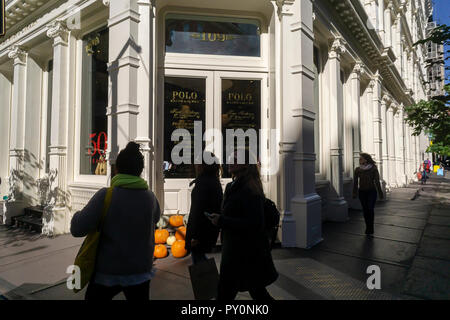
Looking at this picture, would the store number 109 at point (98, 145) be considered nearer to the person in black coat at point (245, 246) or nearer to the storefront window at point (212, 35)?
the storefront window at point (212, 35)

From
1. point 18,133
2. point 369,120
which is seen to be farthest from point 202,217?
point 369,120

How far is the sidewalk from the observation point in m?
3.52

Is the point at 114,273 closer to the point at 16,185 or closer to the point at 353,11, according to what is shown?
the point at 16,185

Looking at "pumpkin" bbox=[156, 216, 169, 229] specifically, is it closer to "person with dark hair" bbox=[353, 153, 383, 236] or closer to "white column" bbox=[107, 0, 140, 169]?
"white column" bbox=[107, 0, 140, 169]

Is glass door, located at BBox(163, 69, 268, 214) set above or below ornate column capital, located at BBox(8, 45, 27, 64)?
below

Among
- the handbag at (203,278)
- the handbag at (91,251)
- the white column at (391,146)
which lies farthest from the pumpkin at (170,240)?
the white column at (391,146)

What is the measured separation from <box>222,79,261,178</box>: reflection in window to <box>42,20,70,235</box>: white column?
13.5 feet

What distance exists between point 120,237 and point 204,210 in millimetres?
1195

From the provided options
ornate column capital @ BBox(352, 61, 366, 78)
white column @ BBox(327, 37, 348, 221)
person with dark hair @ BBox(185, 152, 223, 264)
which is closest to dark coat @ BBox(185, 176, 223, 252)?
person with dark hair @ BBox(185, 152, 223, 264)

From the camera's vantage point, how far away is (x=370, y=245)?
544cm

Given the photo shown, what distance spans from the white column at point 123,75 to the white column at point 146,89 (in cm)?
8

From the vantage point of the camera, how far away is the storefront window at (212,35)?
6.36m

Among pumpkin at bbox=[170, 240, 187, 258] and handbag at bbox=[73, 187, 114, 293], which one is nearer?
handbag at bbox=[73, 187, 114, 293]

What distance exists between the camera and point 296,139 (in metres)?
5.59
